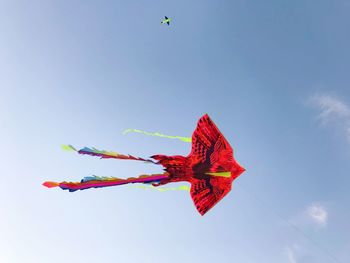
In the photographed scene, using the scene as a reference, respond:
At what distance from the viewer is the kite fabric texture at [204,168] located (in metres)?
20.4

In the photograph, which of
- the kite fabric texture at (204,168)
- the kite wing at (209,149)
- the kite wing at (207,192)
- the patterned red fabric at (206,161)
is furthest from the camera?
the kite wing at (207,192)

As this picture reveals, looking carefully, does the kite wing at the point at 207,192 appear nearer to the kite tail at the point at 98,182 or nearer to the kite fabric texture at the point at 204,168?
the kite fabric texture at the point at 204,168

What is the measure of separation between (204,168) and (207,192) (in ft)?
5.42

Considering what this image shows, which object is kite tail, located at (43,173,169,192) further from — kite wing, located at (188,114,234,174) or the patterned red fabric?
kite wing, located at (188,114,234,174)

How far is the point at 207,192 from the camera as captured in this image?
22.0 meters

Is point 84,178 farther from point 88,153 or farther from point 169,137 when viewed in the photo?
point 169,137

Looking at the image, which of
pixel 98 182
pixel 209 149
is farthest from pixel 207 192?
pixel 98 182

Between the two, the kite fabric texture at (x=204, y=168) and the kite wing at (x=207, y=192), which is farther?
the kite wing at (x=207, y=192)

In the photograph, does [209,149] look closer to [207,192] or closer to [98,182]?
[207,192]

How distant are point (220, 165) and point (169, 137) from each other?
374 centimetres

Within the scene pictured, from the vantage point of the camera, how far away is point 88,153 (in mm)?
18969

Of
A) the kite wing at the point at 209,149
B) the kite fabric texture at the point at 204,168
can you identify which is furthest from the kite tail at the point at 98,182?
the kite wing at the point at 209,149

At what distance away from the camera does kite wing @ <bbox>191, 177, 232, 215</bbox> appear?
21.7m

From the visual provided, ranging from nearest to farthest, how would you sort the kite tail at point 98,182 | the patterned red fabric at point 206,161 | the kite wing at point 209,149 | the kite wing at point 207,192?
the kite tail at point 98,182, the patterned red fabric at point 206,161, the kite wing at point 209,149, the kite wing at point 207,192
